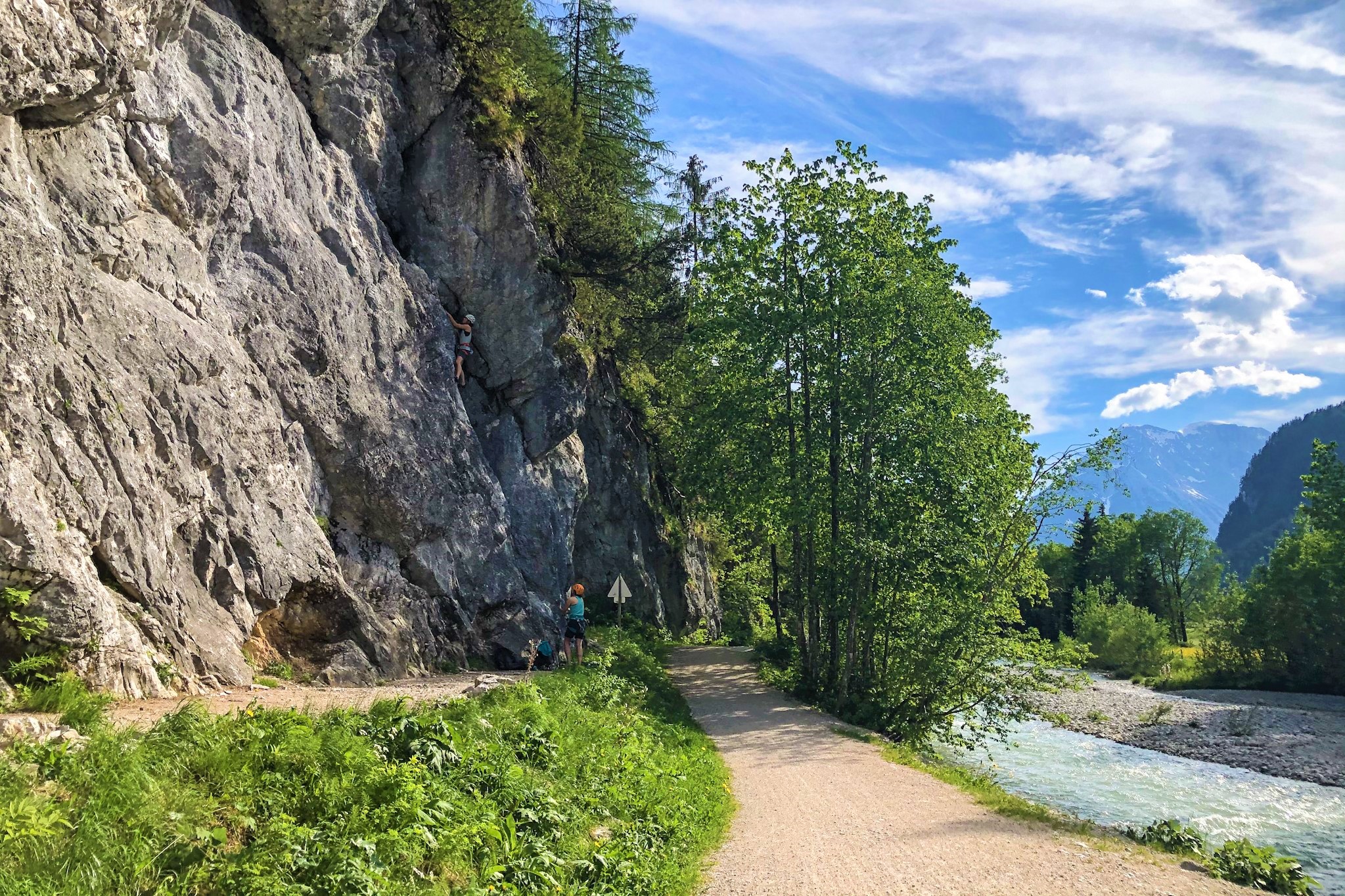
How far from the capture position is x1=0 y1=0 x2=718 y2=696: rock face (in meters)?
8.37

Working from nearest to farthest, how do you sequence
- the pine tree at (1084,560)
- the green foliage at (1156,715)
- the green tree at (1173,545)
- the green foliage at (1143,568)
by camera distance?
the green foliage at (1156,715) → the green foliage at (1143,568) → the pine tree at (1084,560) → the green tree at (1173,545)

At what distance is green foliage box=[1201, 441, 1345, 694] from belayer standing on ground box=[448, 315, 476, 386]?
4084 cm

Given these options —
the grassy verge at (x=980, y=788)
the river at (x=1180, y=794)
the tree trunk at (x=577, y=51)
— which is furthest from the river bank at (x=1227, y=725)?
the tree trunk at (x=577, y=51)

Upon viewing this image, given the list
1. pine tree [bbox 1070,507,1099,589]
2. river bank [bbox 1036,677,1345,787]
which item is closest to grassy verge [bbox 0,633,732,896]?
river bank [bbox 1036,677,1345,787]

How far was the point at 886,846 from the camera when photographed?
28.5ft

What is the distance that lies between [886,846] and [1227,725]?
2702 centimetres

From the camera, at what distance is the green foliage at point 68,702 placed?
20.1ft

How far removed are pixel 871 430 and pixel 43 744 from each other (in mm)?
19210

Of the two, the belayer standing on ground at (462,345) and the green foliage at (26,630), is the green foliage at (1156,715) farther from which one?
the green foliage at (26,630)

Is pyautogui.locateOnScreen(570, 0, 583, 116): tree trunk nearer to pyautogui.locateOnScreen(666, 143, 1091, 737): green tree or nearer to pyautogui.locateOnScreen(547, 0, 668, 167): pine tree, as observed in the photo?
pyautogui.locateOnScreen(547, 0, 668, 167): pine tree

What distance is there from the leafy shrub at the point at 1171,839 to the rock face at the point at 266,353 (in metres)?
11.8

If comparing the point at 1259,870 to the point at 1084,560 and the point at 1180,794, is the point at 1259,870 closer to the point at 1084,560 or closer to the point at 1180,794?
the point at 1180,794

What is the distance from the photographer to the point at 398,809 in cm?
549

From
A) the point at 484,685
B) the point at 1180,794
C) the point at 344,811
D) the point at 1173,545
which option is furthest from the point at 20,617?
the point at 1173,545
